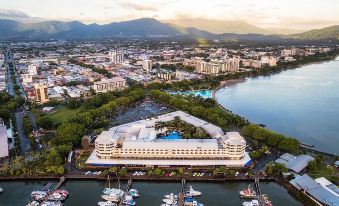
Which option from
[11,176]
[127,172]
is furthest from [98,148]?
[11,176]

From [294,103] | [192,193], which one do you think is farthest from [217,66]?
[192,193]

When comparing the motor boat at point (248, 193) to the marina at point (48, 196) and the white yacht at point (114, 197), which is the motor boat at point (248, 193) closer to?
the white yacht at point (114, 197)

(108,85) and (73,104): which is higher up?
(108,85)

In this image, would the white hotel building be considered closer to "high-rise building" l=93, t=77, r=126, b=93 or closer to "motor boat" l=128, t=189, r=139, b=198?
"motor boat" l=128, t=189, r=139, b=198

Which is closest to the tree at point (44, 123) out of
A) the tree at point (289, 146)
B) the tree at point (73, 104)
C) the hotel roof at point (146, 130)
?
the hotel roof at point (146, 130)

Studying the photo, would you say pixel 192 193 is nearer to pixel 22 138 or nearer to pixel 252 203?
pixel 252 203

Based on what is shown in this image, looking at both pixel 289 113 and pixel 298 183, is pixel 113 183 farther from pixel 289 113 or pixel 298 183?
pixel 289 113

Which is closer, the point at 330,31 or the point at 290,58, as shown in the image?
the point at 290,58
